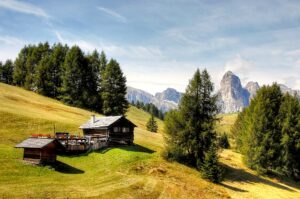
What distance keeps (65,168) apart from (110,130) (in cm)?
1503

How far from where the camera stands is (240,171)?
57.5 metres

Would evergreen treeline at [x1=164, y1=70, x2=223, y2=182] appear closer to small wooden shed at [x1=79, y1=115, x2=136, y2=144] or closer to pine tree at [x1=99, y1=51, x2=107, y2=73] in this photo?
small wooden shed at [x1=79, y1=115, x2=136, y2=144]

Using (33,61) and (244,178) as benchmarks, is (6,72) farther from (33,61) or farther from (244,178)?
(244,178)

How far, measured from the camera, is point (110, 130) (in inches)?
2244

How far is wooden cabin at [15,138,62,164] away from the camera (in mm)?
41750

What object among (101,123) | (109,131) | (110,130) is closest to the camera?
(109,131)

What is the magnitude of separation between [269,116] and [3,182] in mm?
46927

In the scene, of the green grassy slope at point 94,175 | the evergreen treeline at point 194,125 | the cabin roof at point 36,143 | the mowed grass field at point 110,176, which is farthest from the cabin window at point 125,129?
the cabin roof at point 36,143

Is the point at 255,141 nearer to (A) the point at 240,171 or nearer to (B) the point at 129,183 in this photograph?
(A) the point at 240,171

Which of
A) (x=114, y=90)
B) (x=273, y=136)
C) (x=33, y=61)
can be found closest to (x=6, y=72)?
(x=33, y=61)

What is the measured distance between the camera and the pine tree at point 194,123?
53.2 metres

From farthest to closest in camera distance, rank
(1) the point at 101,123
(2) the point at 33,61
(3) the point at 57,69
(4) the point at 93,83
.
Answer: (2) the point at 33,61 < (3) the point at 57,69 < (4) the point at 93,83 < (1) the point at 101,123

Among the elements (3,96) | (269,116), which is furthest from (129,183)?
(3,96)

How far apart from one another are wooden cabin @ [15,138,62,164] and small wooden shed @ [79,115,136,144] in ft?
39.7
